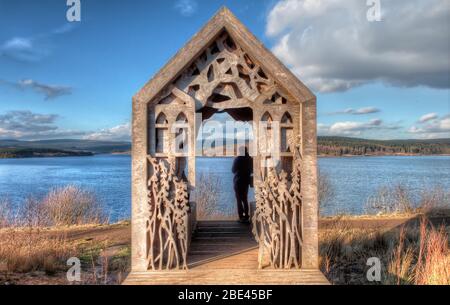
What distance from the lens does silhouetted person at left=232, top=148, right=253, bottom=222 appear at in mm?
8242

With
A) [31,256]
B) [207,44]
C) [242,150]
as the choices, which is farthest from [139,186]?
[31,256]

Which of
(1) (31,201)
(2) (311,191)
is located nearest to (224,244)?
(2) (311,191)

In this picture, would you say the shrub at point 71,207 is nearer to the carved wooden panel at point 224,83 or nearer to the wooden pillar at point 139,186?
the wooden pillar at point 139,186

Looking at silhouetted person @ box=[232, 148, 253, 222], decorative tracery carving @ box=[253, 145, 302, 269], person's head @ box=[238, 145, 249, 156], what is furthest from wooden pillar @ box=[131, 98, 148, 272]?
silhouetted person @ box=[232, 148, 253, 222]

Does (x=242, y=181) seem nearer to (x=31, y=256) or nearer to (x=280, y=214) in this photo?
(x=280, y=214)

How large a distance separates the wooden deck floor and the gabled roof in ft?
7.88

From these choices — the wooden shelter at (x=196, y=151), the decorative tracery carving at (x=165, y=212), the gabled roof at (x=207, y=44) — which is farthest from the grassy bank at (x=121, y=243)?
the gabled roof at (x=207, y=44)

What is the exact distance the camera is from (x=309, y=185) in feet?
15.6

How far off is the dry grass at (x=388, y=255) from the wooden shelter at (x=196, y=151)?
2412 millimetres

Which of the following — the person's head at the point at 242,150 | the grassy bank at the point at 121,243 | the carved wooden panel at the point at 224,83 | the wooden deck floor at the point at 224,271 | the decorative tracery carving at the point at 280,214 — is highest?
the carved wooden panel at the point at 224,83

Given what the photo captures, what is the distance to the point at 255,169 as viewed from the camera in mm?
4820

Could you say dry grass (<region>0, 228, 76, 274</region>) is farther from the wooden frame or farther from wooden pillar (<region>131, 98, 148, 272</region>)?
the wooden frame

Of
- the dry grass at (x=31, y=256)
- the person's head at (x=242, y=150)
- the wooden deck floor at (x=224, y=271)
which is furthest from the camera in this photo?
the person's head at (x=242, y=150)

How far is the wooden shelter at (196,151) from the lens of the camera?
4703 mm
